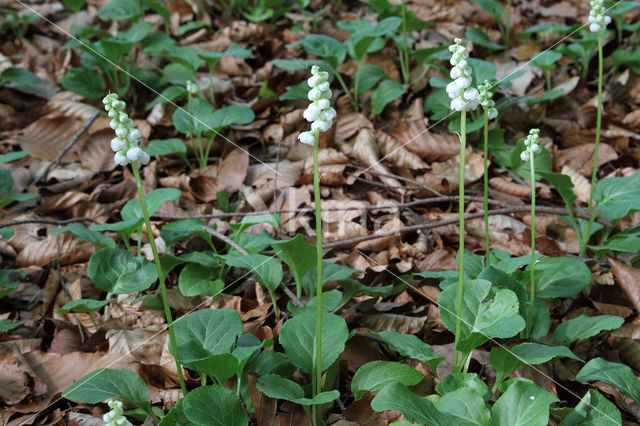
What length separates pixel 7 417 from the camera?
175 cm

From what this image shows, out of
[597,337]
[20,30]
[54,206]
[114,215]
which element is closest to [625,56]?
[597,337]

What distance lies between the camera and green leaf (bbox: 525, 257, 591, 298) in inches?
77.5

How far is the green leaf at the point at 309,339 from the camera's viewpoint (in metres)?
1.59

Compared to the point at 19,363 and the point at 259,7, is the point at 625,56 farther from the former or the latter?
the point at 19,363

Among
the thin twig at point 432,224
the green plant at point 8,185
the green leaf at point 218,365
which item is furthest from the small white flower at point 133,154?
the green plant at point 8,185

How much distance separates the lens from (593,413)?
1.51 meters

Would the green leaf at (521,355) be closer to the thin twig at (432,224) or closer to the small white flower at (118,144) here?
the thin twig at (432,224)

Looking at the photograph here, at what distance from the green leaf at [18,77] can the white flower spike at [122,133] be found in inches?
109

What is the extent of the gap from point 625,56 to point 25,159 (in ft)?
12.4

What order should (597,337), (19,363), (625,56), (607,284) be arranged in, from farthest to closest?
(625,56), (607,284), (597,337), (19,363)

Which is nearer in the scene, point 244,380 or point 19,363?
point 244,380

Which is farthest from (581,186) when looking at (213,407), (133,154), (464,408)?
(133,154)

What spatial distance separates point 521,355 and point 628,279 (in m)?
0.87

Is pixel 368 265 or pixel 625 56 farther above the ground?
pixel 625 56
